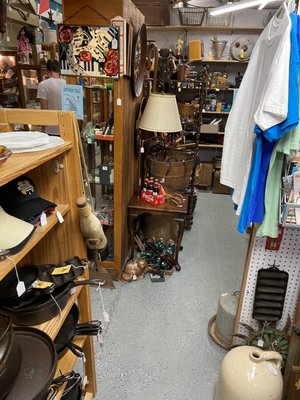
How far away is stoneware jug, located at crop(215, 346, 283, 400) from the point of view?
1.40 m

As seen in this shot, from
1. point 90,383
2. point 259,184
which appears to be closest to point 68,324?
point 90,383

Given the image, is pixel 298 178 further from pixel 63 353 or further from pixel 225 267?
pixel 225 267

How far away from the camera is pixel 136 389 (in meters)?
1.77

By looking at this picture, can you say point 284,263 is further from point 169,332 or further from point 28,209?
point 28,209

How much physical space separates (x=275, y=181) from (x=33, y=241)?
1.10 metres

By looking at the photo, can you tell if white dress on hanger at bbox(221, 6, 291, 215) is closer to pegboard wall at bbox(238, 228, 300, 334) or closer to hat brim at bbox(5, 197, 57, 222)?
pegboard wall at bbox(238, 228, 300, 334)

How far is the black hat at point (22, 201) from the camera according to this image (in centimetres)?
106

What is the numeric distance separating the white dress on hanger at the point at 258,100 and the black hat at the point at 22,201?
94cm

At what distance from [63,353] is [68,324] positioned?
12cm

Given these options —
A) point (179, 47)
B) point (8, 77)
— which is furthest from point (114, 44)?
point (179, 47)

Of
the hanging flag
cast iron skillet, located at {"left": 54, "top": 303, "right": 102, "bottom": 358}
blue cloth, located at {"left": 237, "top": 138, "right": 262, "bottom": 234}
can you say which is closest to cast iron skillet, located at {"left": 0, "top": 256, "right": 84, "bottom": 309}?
cast iron skillet, located at {"left": 54, "top": 303, "right": 102, "bottom": 358}

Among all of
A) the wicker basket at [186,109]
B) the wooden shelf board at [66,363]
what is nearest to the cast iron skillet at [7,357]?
the wooden shelf board at [66,363]

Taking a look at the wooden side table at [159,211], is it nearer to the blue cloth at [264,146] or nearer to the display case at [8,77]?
the blue cloth at [264,146]

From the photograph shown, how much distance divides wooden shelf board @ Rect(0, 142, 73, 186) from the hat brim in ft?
0.70
